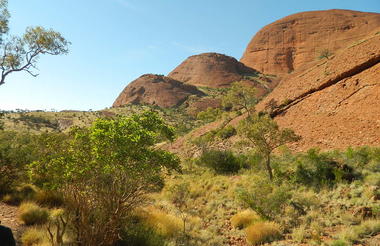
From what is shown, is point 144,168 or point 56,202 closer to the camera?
point 144,168

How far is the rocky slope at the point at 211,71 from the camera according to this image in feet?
233

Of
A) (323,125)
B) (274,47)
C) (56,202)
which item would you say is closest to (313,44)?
(274,47)

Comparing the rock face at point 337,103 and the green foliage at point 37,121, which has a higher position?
the green foliage at point 37,121

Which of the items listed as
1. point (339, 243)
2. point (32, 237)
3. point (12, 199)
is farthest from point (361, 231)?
point (12, 199)

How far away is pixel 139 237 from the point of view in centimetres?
719

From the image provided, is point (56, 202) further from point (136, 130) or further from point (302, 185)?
point (302, 185)

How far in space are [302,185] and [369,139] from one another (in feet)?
18.5

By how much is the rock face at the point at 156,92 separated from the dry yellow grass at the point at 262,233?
5236 centimetres

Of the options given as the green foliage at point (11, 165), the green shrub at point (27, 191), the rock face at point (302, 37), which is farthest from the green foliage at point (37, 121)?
the rock face at point (302, 37)

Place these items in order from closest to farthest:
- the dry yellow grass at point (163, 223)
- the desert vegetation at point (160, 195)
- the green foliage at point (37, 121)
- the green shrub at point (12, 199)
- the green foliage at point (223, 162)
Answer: the desert vegetation at point (160, 195), the dry yellow grass at point (163, 223), the green shrub at point (12, 199), the green foliage at point (223, 162), the green foliage at point (37, 121)

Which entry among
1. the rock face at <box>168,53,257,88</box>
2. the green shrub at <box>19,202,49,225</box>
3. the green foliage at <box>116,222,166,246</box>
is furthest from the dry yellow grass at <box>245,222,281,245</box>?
the rock face at <box>168,53,257,88</box>

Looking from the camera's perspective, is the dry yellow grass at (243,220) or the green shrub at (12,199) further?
the green shrub at (12,199)

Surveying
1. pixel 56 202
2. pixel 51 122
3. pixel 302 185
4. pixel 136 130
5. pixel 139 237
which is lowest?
pixel 302 185

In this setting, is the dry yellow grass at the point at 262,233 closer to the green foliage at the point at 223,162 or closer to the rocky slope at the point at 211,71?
the green foliage at the point at 223,162
